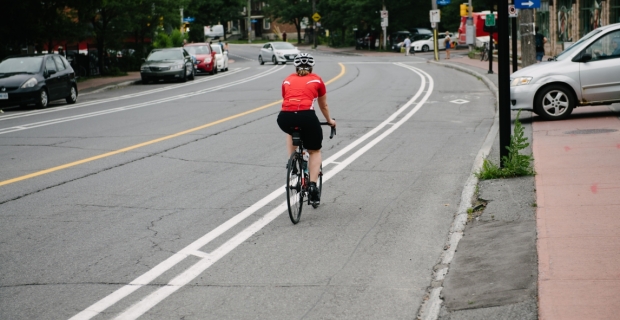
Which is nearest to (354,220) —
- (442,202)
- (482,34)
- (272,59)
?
(442,202)

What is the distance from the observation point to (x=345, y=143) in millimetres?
15406

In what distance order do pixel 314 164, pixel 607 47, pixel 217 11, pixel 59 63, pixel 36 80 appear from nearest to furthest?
1. pixel 314 164
2. pixel 607 47
3. pixel 36 80
4. pixel 59 63
5. pixel 217 11

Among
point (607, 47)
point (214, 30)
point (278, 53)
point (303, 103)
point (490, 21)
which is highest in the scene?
point (214, 30)

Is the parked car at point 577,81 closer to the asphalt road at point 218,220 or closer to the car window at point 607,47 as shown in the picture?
the car window at point 607,47

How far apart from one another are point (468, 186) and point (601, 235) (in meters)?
3.22

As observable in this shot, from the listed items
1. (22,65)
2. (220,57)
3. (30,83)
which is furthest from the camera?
(220,57)

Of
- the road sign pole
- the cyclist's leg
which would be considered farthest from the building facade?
the cyclist's leg

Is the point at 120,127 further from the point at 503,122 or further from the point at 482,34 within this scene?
the point at 482,34

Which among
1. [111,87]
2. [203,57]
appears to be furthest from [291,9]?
[111,87]

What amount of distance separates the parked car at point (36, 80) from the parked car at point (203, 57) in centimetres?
1645

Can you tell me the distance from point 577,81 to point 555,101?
569 millimetres

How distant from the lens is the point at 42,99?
85.4 feet

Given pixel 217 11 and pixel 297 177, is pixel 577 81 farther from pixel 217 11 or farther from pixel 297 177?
pixel 217 11

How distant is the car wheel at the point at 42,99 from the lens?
25.9 metres
